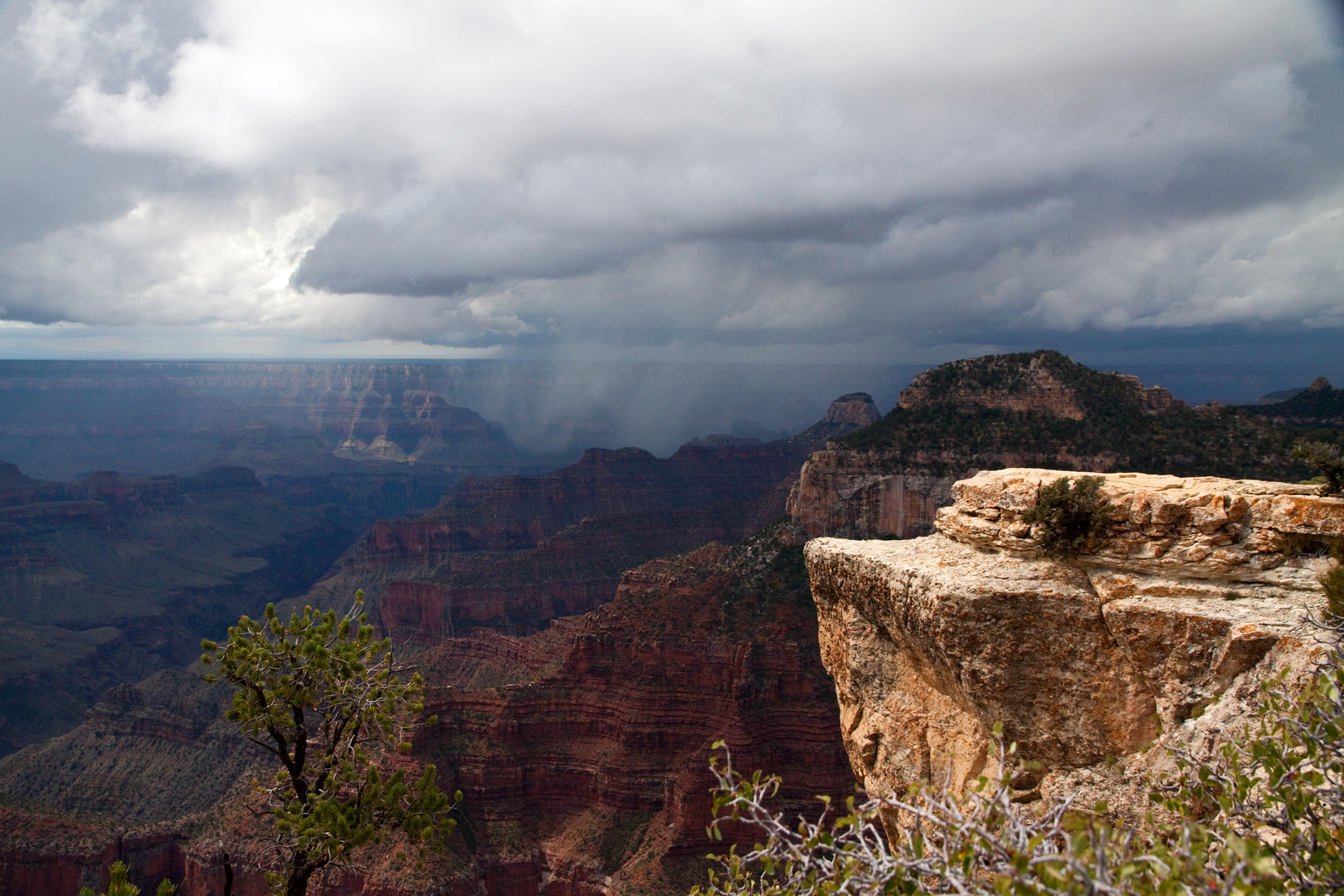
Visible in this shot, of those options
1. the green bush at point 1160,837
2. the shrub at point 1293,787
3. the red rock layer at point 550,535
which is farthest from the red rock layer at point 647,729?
the red rock layer at point 550,535

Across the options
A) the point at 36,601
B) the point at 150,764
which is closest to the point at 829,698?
the point at 150,764

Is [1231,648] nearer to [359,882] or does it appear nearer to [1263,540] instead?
[1263,540]

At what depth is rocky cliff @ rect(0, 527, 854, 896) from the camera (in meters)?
36.5

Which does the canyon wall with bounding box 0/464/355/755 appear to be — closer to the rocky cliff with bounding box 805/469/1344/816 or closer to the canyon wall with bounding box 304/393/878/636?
the canyon wall with bounding box 304/393/878/636

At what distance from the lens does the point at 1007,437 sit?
47531mm

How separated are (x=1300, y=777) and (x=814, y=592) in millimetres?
8175

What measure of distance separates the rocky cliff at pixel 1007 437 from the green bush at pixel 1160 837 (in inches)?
1427

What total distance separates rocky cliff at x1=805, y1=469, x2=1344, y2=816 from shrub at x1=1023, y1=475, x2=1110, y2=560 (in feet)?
0.45

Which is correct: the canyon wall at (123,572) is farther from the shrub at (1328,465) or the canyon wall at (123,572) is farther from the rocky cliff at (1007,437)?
the shrub at (1328,465)

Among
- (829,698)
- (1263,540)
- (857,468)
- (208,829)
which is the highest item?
(1263,540)

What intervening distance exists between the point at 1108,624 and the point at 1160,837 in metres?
2.60

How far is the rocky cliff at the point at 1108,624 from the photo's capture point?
846cm

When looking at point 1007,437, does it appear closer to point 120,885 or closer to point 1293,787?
point 1293,787

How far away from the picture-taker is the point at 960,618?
9.76 metres
